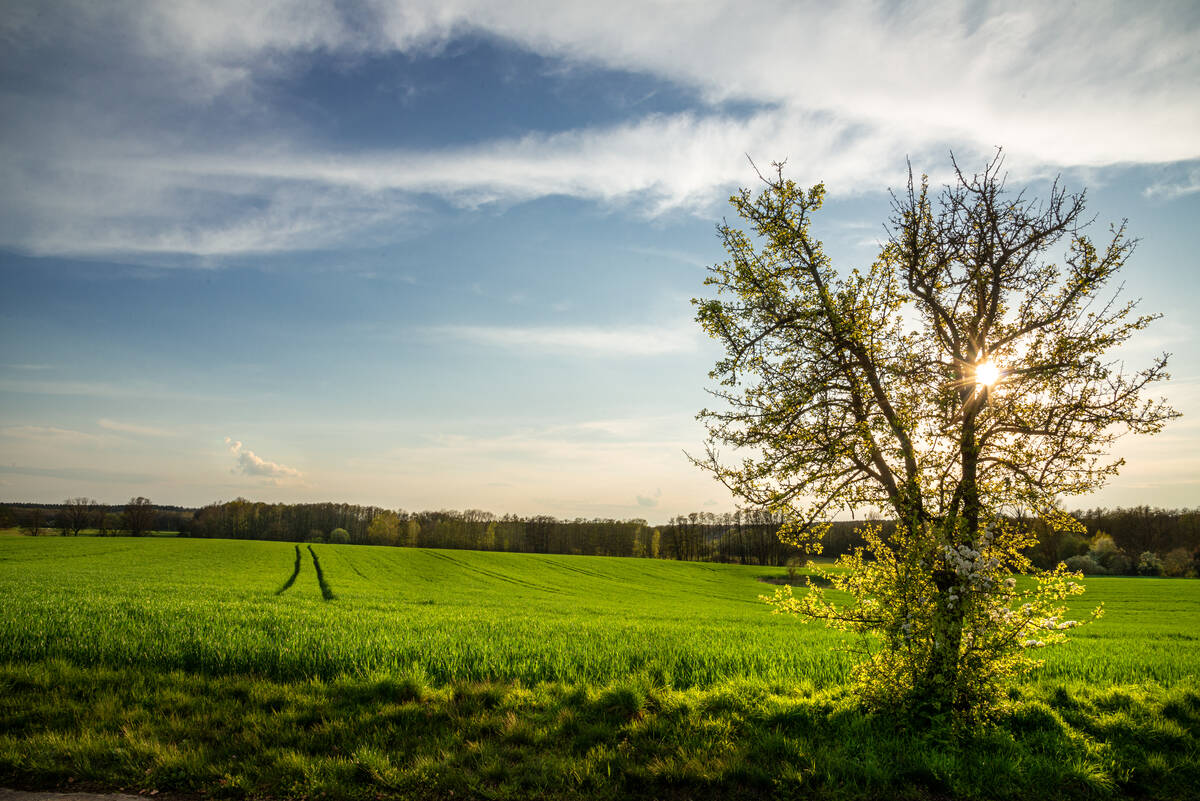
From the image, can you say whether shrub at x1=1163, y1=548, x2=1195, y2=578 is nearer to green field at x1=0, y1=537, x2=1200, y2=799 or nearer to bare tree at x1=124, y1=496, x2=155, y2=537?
green field at x1=0, y1=537, x2=1200, y2=799

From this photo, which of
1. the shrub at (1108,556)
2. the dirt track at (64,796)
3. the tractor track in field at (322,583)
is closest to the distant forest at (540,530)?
the shrub at (1108,556)

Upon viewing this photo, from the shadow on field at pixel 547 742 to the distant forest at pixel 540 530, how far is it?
78060mm

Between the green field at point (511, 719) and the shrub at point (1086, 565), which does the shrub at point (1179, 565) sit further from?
the green field at point (511, 719)

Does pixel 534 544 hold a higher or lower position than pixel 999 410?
lower

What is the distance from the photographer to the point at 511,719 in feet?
22.5

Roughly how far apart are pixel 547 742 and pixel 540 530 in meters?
117

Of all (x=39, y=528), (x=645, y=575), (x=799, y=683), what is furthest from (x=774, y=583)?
(x=39, y=528)

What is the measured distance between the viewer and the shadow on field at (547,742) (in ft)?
18.2

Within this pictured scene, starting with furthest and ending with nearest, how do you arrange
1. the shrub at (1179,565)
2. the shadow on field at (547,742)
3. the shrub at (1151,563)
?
the shrub at (1151,563), the shrub at (1179,565), the shadow on field at (547,742)

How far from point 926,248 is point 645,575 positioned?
5730 cm

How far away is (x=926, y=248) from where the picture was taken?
316 inches

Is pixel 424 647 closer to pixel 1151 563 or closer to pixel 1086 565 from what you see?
pixel 1086 565

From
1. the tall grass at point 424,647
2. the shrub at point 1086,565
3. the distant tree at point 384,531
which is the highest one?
the tall grass at point 424,647

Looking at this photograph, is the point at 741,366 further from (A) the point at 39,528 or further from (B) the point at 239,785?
(A) the point at 39,528
